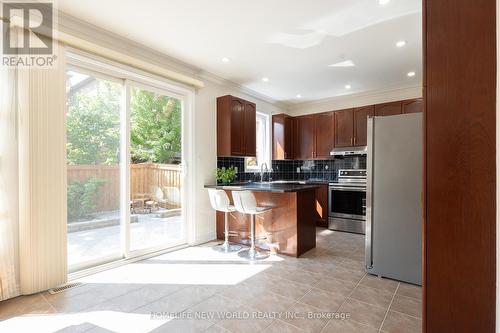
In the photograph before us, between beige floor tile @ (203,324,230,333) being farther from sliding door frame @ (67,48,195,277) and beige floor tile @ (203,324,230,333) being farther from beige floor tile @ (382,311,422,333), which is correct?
sliding door frame @ (67,48,195,277)

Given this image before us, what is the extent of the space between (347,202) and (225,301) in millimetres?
3251

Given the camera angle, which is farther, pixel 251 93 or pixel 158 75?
pixel 251 93

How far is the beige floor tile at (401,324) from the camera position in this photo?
72.9 inches

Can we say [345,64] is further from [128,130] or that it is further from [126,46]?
[128,130]

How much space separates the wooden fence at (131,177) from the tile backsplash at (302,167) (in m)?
0.98

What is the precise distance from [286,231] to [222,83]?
2567mm

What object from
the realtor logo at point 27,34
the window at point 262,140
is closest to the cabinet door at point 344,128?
the window at point 262,140

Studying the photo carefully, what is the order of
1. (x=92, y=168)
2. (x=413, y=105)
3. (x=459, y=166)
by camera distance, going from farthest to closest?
(x=413, y=105)
(x=92, y=168)
(x=459, y=166)

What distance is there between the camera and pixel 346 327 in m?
1.89

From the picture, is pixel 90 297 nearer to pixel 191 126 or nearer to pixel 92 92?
pixel 92 92

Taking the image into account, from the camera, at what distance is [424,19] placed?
4.83ft

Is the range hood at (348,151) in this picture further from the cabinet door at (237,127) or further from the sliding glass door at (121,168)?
the sliding glass door at (121,168)

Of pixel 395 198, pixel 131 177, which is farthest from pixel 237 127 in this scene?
pixel 395 198

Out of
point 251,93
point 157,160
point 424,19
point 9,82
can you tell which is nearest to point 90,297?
point 157,160
